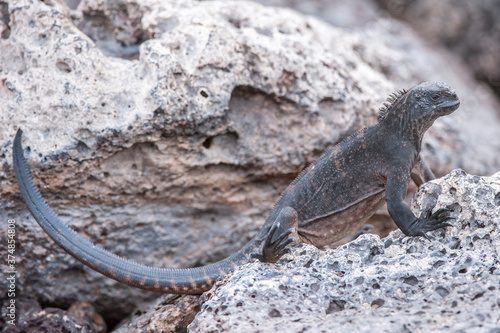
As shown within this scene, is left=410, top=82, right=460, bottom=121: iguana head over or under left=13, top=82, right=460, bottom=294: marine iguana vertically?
over

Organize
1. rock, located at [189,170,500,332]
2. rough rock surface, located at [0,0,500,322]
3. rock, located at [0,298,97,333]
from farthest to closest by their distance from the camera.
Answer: rough rock surface, located at [0,0,500,322] → rock, located at [0,298,97,333] → rock, located at [189,170,500,332]

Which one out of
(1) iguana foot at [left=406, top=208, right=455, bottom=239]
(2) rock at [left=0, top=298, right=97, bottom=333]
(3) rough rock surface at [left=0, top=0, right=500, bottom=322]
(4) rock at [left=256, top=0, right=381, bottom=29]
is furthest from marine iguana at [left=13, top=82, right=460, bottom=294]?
(4) rock at [left=256, top=0, right=381, bottom=29]

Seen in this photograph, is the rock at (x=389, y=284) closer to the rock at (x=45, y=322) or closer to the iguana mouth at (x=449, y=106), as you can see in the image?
the iguana mouth at (x=449, y=106)

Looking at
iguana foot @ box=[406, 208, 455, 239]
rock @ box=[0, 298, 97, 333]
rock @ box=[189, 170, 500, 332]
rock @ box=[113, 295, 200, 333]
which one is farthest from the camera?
rock @ box=[0, 298, 97, 333]

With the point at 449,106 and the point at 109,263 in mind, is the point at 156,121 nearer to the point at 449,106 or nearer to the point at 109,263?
the point at 109,263

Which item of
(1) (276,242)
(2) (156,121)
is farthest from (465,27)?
(1) (276,242)

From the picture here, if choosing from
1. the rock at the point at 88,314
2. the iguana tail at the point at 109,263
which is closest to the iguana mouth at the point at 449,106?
the iguana tail at the point at 109,263

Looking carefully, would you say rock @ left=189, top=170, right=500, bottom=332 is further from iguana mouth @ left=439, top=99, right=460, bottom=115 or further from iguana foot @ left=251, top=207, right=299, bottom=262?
iguana mouth @ left=439, top=99, right=460, bottom=115
